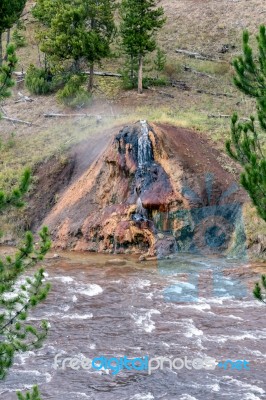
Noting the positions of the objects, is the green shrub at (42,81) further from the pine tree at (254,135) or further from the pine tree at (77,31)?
the pine tree at (254,135)

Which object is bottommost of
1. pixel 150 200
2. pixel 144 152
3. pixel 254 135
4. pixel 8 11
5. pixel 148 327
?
pixel 148 327

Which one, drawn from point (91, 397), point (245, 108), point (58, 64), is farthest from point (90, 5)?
point (91, 397)

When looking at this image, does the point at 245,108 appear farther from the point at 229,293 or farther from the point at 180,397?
the point at 180,397

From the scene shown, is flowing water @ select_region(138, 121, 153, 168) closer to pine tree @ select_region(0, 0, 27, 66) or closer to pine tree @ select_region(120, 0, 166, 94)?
pine tree @ select_region(120, 0, 166, 94)

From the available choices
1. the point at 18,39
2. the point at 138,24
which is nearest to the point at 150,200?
the point at 138,24

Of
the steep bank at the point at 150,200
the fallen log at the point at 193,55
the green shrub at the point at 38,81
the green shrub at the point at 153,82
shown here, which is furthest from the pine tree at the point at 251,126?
the fallen log at the point at 193,55

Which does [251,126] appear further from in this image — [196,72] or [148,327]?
[196,72]
